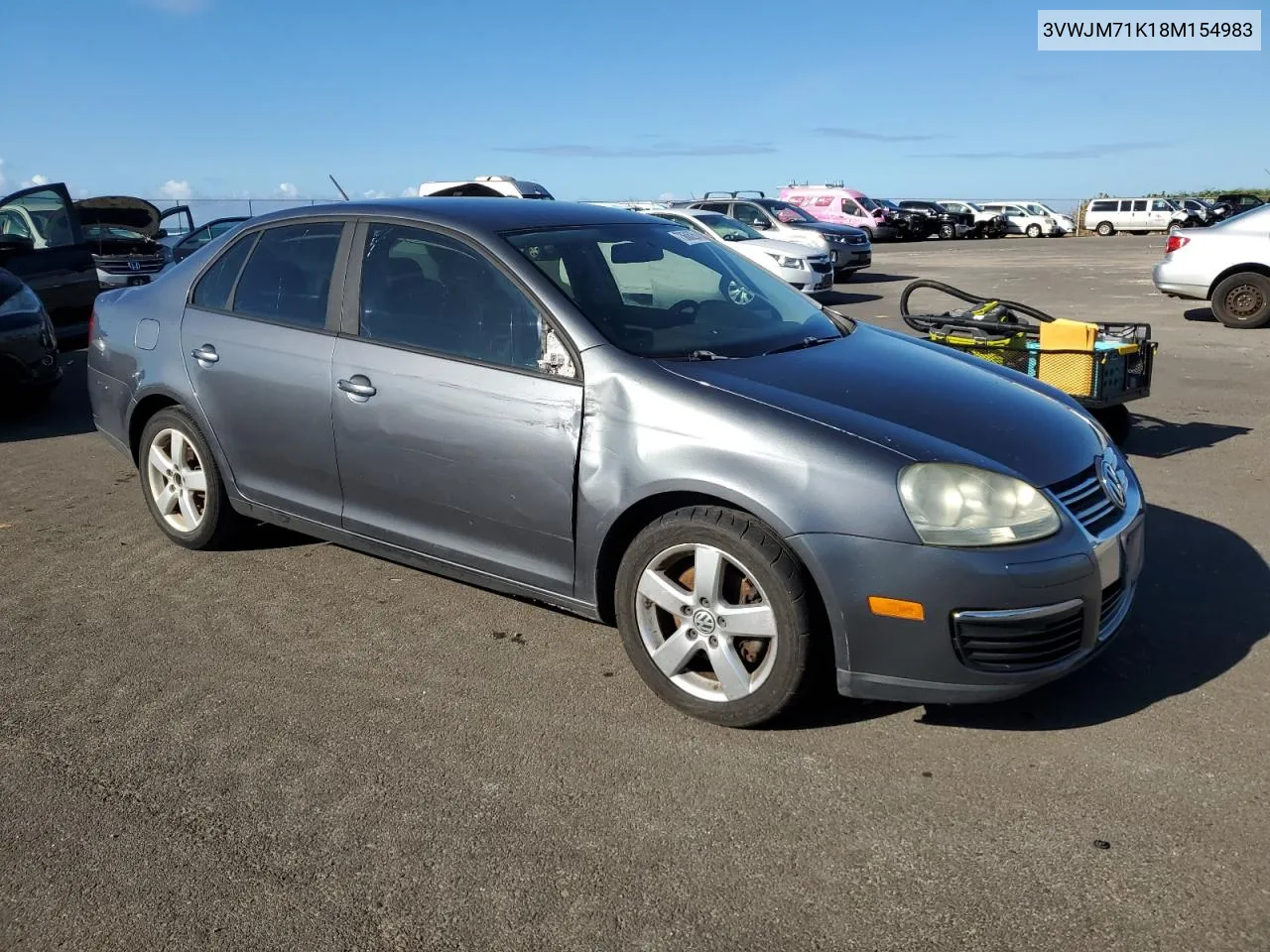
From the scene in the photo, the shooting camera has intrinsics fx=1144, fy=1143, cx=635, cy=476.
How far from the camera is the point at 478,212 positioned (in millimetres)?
4434

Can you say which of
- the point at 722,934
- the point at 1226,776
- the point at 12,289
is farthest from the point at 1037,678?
the point at 12,289

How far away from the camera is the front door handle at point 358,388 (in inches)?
167

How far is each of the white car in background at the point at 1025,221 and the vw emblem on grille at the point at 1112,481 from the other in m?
47.8

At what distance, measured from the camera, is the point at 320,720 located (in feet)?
12.0

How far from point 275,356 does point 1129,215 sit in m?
50.4

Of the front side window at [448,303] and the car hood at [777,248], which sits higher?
the front side window at [448,303]

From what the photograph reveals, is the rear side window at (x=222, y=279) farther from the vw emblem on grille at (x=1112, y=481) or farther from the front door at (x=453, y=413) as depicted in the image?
the vw emblem on grille at (x=1112, y=481)

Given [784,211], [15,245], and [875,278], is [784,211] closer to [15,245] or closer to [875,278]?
[875,278]

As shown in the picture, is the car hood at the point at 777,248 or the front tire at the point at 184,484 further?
the car hood at the point at 777,248

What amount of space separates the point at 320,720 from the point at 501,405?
118cm

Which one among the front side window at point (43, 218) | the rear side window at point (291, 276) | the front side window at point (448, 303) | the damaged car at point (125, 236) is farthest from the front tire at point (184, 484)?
the damaged car at point (125, 236)

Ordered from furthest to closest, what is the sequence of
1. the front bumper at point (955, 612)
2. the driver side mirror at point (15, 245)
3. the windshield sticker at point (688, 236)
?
the driver side mirror at point (15, 245) < the windshield sticker at point (688, 236) < the front bumper at point (955, 612)

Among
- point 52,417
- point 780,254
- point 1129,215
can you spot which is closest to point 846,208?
point 1129,215

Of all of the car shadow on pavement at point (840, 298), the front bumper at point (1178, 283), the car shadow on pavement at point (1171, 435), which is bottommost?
the car shadow on pavement at point (840, 298)
